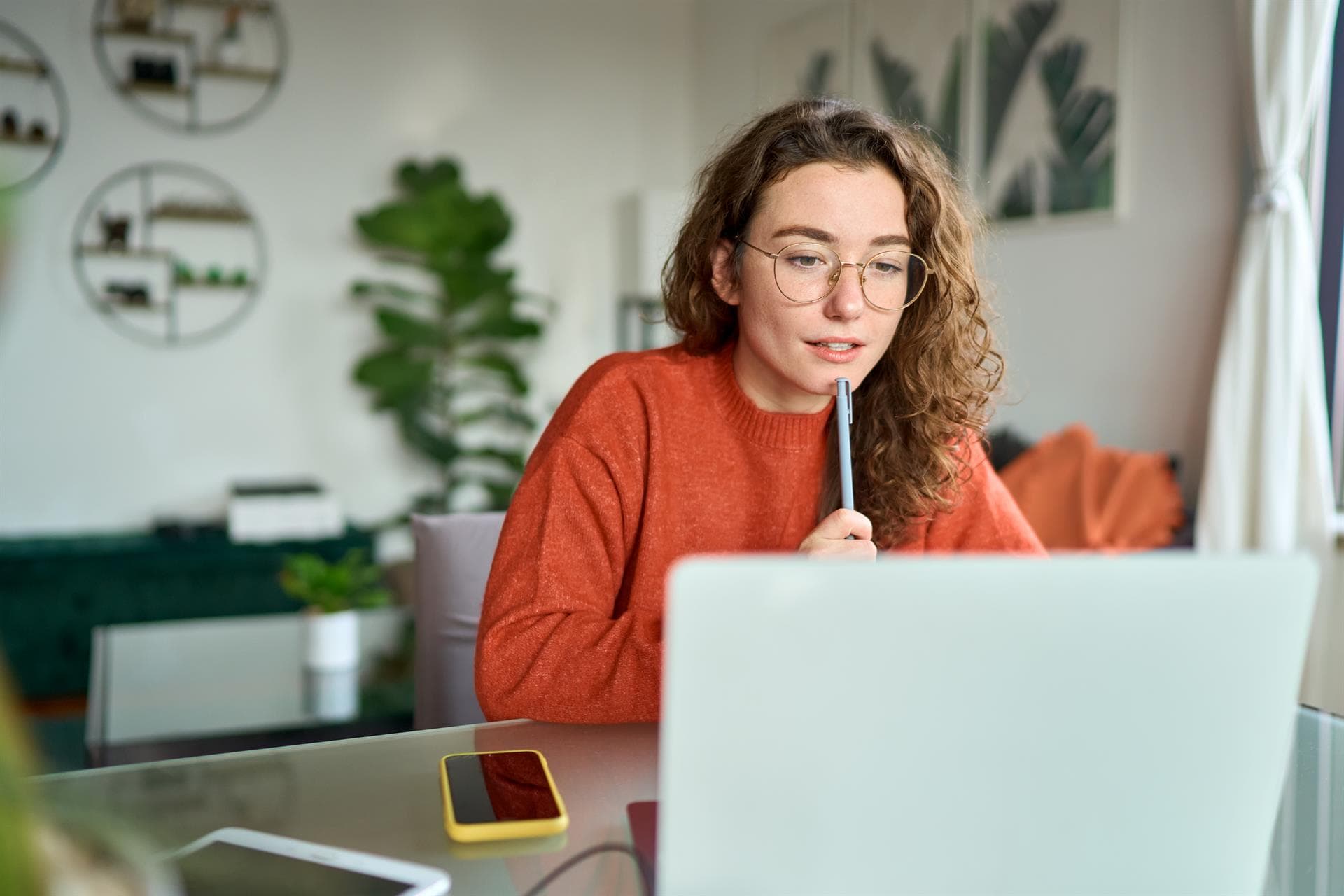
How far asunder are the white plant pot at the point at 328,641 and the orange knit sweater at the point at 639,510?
106 centimetres

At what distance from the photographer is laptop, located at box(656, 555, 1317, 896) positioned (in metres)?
0.52

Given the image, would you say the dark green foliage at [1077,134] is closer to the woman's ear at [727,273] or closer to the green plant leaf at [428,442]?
the woman's ear at [727,273]

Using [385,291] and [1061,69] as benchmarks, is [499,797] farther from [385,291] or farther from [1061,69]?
[385,291]

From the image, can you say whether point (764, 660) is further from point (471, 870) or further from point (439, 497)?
point (439, 497)

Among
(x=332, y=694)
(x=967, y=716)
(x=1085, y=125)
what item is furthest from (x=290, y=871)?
(x=1085, y=125)

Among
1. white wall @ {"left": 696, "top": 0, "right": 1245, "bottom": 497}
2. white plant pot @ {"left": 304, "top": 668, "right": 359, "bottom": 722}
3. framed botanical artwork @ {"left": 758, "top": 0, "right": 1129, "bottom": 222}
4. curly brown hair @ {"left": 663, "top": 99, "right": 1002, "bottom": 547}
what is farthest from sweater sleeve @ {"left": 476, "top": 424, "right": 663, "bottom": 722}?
framed botanical artwork @ {"left": 758, "top": 0, "right": 1129, "bottom": 222}

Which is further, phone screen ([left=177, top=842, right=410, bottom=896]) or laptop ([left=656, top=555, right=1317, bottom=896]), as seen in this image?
phone screen ([left=177, top=842, right=410, bottom=896])

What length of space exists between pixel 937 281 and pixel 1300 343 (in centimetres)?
158

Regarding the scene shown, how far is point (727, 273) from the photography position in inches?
53.5

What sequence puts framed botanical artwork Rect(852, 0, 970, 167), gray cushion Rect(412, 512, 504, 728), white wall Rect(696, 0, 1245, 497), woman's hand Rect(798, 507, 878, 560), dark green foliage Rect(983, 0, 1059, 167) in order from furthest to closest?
framed botanical artwork Rect(852, 0, 970, 167) → dark green foliage Rect(983, 0, 1059, 167) → white wall Rect(696, 0, 1245, 497) → gray cushion Rect(412, 512, 504, 728) → woman's hand Rect(798, 507, 878, 560)

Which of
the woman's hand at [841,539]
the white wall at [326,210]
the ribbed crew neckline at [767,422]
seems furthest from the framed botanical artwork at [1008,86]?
the woman's hand at [841,539]

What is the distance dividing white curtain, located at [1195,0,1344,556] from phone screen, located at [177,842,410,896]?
2254 mm

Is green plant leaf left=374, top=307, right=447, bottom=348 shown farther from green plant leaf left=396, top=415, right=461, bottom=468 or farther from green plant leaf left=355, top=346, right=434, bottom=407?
green plant leaf left=396, top=415, right=461, bottom=468

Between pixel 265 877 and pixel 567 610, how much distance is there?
1.61 feet
